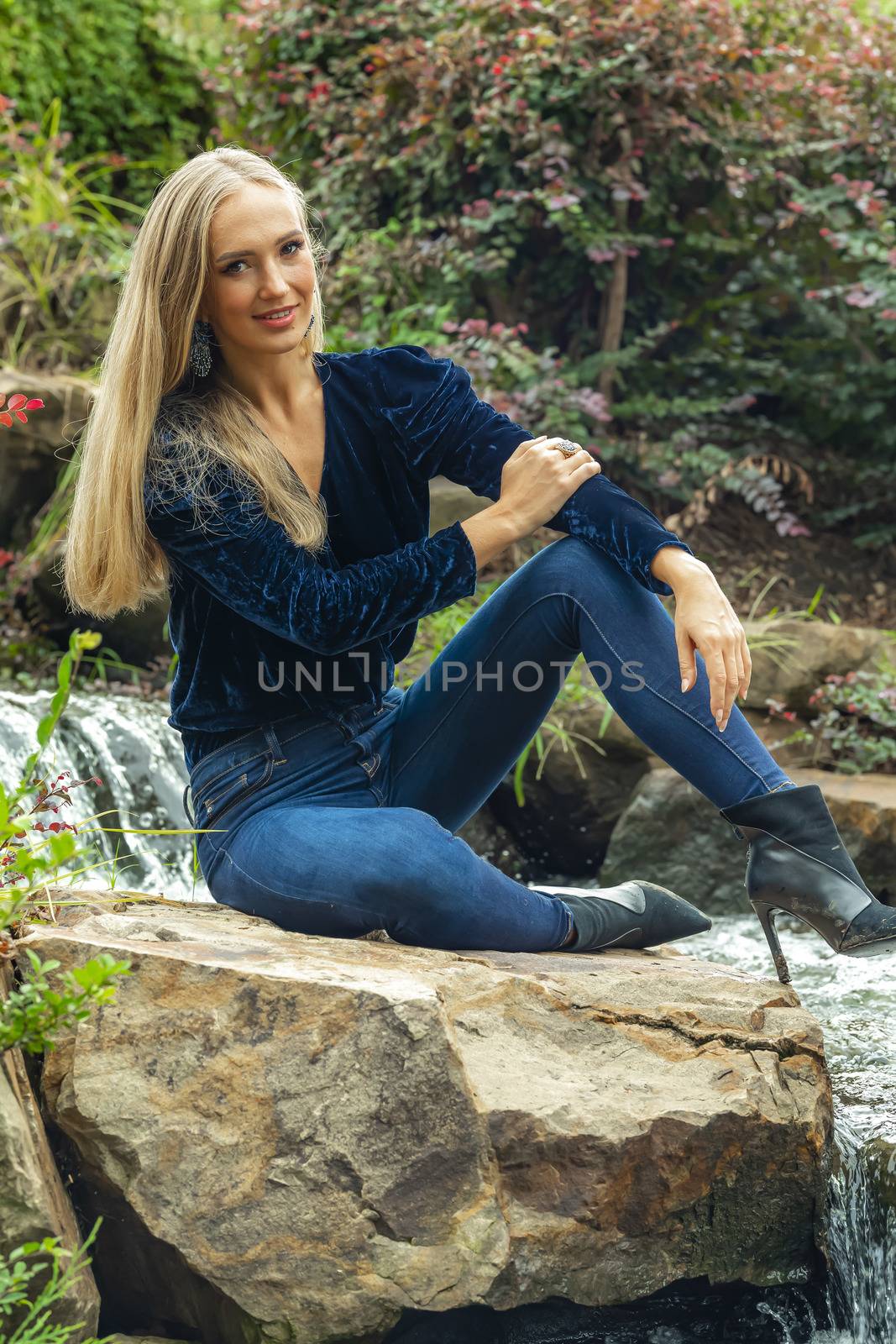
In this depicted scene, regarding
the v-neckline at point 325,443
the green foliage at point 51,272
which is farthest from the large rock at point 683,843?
the green foliage at point 51,272

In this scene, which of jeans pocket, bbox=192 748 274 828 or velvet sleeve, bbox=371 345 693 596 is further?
velvet sleeve, bbox=371 345 693 596

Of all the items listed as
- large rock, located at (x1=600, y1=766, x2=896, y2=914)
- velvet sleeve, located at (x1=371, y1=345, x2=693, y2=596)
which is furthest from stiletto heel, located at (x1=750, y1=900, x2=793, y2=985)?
large rock, located at (x1=600, y1=766, x2=896, y2=914)

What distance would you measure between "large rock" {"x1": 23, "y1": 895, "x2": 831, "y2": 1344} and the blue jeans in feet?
0.61

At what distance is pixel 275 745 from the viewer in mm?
2355

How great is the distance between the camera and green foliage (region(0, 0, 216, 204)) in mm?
6949

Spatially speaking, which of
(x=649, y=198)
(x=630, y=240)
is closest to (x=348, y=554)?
(x=630, y=240)

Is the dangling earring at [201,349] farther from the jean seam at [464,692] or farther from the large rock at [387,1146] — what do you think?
the large rock at [387,1146]

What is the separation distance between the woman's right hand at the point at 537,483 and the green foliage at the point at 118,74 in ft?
18.1

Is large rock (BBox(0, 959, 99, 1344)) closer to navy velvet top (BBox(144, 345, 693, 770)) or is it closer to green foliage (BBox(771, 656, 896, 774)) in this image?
navy velvet top (BBox(144, 345, 693, 770))

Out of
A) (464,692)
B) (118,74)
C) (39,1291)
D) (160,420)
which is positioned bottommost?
(39,1291)

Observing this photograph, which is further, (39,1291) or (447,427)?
(447,427)

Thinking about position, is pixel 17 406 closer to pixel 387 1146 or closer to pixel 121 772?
pixel 387 1146

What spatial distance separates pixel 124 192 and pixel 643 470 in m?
3.88

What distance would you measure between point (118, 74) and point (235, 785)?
6.23 m
